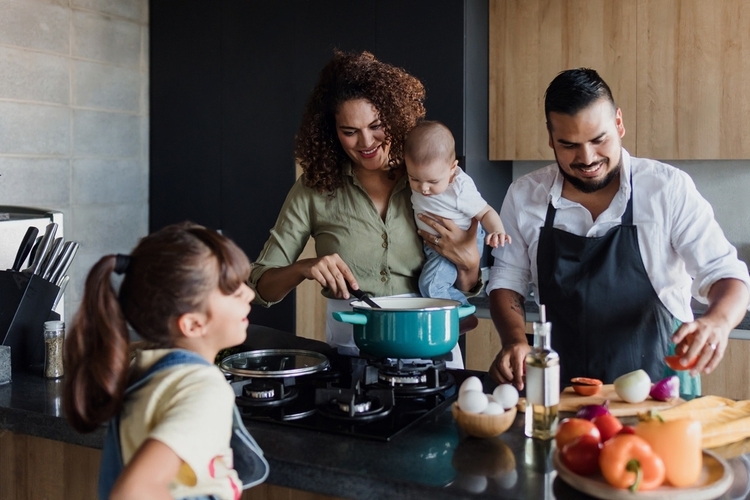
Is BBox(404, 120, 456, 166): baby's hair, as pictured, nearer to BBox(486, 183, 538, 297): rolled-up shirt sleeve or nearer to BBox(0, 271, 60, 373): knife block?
BBox(486, 183, 538, 297): rolled-up shirt sleeve

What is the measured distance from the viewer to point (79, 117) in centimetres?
384

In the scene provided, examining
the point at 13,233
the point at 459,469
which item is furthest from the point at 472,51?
the point at 459,469

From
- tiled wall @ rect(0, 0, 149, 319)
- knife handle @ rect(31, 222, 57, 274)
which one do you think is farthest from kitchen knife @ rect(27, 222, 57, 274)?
tiled wall @ rect(0, 0, 149, 319)

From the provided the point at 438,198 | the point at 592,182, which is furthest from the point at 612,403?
the point at 438,198

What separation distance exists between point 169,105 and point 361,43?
117cm

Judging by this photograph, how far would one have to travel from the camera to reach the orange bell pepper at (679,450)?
1041 mm

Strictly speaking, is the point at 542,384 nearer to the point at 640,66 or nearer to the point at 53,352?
the point at 53,352

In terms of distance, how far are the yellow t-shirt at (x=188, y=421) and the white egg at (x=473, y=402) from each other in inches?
15.4

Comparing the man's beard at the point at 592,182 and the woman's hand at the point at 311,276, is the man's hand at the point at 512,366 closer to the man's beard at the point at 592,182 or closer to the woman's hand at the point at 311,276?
the woman's hand at the point at 311,276

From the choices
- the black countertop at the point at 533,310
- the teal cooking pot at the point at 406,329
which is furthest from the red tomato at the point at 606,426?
the black countertop at the point at 533,310

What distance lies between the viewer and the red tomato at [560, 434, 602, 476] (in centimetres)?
108

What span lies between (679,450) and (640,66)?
2342mm

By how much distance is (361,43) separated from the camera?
137 inches

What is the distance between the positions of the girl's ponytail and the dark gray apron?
107cm
